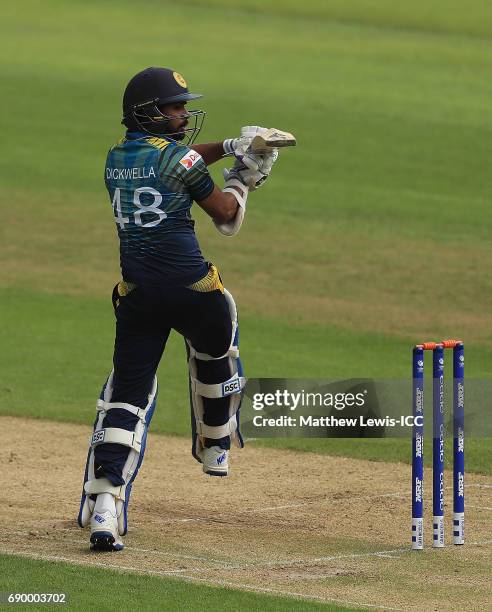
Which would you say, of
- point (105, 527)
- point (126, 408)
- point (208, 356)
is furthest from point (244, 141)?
point (105, 527)

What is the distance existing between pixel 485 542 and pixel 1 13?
113 ft

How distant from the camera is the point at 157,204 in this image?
24.1 feet

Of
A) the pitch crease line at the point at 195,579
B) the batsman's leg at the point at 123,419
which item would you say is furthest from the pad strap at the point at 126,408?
→ the pitch crease line at the point at 195,579

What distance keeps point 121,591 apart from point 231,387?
5.56ft

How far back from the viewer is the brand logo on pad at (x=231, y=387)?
7.83 m

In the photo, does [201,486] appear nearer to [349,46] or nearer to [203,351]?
[203,351]

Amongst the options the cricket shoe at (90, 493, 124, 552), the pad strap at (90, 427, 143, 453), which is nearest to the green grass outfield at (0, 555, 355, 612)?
the cricket shoe at (90, 493, 124, 552)

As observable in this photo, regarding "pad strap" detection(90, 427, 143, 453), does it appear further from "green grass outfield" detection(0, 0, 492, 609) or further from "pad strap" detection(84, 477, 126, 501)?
"green grass outfield" detection(0, 0, 492, 609)

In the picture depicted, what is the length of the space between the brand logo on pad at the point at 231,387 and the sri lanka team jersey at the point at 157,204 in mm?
685

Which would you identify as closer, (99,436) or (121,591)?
(121,591)

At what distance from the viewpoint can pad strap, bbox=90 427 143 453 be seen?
24.6 ft

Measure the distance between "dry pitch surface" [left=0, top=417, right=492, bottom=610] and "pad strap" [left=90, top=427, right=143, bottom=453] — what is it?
0.53 metres

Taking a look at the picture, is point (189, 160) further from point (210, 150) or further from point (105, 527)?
point (105, 527)

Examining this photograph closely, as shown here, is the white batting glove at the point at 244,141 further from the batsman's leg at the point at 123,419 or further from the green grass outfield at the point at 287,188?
the green grass outfield at the point at 287,188
